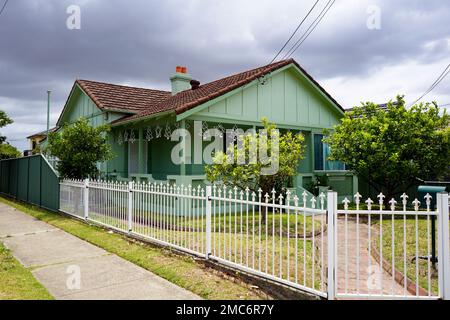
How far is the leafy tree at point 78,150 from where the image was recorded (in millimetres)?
11930

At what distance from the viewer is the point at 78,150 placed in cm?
1211

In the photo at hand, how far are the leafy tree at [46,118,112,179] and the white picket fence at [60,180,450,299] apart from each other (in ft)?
1.95

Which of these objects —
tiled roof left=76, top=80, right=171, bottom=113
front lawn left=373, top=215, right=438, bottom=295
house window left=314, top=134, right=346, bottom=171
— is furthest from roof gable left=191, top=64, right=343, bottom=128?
front lawn left=373, top=215, right=438, bottom=295

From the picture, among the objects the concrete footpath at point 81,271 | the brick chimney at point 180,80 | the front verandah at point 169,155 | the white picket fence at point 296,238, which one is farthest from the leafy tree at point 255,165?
the brick chimney at point 180,80

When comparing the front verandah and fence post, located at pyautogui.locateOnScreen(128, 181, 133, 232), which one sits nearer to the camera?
fence post, located at pyautogui.locateOnScreen(128, 181, 133, 232)

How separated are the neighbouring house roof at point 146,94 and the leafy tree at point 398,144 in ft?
12.2

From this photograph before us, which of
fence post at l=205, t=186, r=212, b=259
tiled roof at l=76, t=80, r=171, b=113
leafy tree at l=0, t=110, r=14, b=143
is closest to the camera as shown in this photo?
fence post at l=205, t=186, r=212, b=259

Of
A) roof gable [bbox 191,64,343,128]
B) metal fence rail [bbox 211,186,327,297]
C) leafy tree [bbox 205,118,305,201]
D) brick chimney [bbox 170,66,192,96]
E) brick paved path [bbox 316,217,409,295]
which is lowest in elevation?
brick paved path [bbox 316,217,409,295]

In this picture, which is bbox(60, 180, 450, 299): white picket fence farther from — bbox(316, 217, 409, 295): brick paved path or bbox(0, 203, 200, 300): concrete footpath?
bbox(0, 203, 200, 300): concrete footpath

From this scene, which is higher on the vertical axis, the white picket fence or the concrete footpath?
the white picket fence

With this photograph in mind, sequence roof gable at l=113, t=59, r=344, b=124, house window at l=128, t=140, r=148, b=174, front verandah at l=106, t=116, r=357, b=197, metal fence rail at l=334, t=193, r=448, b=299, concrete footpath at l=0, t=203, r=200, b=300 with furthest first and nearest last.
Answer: house window at l=128, t=140, r=148, b=174
front verandah at l=106, t=116, r=357, b=197
roof gable at l=113, t=59, r=344, b=124
concrete footpath at l=0, t=203, r=200, b=300
metal fence rail at l=334, t=193, r=448, b=299

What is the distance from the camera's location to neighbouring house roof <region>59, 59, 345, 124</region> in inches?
547

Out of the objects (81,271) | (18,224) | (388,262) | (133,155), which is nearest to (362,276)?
(388,262)

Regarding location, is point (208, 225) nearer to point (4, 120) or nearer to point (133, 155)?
point (133, 155)
